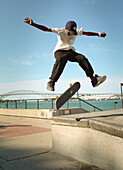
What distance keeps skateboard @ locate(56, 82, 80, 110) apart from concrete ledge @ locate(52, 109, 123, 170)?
1.10 ft

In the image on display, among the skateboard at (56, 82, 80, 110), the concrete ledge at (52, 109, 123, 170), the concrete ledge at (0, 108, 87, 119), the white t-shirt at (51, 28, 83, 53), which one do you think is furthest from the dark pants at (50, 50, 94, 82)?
the concrete ledge at (0, 108, 87, 119)

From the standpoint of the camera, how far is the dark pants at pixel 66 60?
3916 millimetres

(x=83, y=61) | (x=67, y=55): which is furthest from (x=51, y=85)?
(x=83, y=61)

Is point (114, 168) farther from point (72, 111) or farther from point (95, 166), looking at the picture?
point (72, 111)

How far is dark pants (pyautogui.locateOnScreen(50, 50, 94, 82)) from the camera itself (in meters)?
3.92

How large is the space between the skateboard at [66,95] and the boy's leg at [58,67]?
12.1 inches

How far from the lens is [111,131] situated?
2742 millimetres

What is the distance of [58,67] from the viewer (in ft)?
12.8

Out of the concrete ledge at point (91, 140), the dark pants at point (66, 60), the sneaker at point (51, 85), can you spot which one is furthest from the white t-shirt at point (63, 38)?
the concrete ledge at point (91, 140)

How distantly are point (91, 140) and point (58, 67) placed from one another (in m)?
1.67

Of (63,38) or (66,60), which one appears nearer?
(66,60)

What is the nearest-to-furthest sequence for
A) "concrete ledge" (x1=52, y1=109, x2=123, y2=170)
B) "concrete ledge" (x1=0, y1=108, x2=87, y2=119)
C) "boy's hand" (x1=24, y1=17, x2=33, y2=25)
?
"concrete ledge" (x1=52, y1=109, x2=123, y2=170), "boy's hand" (x1=24, y1=17, x2=33, y2=25), "concrete ledge" (x1=0, y1=108, x2=87, y2=119)

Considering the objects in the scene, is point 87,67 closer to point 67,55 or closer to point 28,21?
point 67,55

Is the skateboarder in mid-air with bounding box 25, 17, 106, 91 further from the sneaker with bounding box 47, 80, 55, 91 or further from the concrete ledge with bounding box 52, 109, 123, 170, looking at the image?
the concrete ledge with bounding box 52, 109, 123, 170
